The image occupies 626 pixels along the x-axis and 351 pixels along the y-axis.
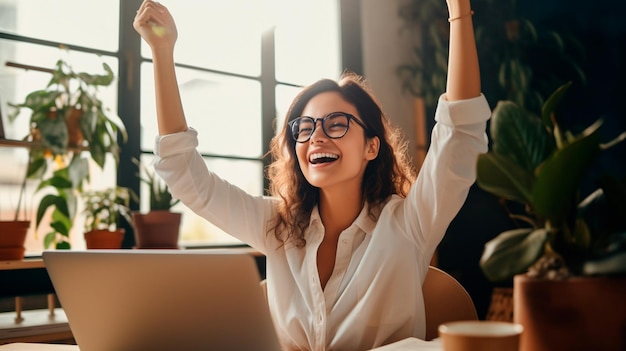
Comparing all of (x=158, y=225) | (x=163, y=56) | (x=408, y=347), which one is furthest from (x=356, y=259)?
(x=158, y=225)

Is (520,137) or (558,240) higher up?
(520,137)

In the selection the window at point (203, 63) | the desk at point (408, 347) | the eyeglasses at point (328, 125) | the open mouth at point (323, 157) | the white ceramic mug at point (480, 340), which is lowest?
the desk at point (408, 347)

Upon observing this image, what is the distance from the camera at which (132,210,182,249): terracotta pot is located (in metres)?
2.33

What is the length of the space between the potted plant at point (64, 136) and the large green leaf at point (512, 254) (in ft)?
6.54

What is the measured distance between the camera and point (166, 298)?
31.0 inches

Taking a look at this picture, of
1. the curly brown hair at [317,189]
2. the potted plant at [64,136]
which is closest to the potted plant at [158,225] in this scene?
the potted plant at [64,136]

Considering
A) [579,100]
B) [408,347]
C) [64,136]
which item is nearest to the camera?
[408,347]

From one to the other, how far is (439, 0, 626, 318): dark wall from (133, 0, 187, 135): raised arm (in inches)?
103

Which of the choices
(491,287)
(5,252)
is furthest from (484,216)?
Answer: (5,252)

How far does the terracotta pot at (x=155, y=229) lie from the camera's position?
2328 mm

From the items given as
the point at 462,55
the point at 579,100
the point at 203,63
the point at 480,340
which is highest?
the point at 203,63

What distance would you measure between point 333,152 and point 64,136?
50.0 inches

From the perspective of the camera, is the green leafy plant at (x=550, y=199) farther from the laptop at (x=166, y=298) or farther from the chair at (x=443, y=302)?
the chair at (x=443, y=302)

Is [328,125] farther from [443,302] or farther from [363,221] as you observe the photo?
[443,302]
